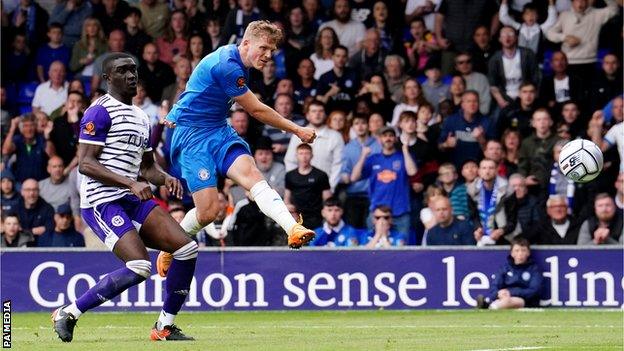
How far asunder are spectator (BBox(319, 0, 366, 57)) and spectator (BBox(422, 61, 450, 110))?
4.81 feet

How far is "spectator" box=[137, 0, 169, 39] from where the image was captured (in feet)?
77.1

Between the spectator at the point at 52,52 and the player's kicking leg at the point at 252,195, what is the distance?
10.5 m

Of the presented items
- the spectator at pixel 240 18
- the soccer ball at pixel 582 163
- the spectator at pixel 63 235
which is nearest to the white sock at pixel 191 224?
the soccer ball at pixel 582 163

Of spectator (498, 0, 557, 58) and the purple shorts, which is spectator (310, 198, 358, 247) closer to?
spectator (498, 0, 557, 58)

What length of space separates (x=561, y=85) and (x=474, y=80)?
127 cm

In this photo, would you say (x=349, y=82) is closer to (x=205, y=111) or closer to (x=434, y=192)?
(x=434, y=192)

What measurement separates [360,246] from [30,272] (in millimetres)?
4236

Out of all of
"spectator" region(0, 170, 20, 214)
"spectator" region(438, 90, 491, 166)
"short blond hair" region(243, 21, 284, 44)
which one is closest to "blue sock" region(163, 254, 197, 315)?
"short blond hair" region(243, 21, 284, 44)

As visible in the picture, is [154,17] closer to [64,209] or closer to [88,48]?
[88,48]

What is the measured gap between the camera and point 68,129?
70.6 feet

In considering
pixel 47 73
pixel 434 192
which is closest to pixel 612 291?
pixel 434 192

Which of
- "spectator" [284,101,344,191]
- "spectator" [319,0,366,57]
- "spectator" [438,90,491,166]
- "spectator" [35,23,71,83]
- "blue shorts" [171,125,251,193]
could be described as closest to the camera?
"blue shorts" [171,125,251,193]

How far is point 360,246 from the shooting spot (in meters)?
19.1

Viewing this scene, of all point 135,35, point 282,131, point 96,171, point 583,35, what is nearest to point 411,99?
point 282,131
